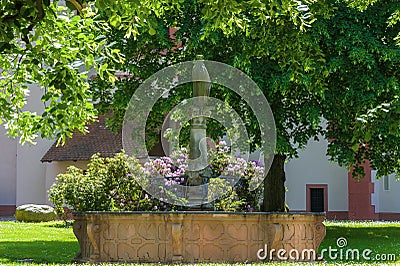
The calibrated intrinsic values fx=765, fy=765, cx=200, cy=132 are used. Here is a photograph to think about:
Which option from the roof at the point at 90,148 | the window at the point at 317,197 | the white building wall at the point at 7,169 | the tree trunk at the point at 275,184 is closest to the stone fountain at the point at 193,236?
the tree trunk at the point at 275,184

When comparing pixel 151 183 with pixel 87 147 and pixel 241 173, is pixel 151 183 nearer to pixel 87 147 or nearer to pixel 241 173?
pixel 241 173

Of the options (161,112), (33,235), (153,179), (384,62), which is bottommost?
(33,235)

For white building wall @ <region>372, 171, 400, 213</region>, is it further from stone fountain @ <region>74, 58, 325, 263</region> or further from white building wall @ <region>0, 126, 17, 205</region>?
stone fountain @ <region>74, 58, 325, 263</region>

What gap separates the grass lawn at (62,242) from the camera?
15.2 m

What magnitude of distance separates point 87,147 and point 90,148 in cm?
25

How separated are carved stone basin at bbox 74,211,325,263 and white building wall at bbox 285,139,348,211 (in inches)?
848

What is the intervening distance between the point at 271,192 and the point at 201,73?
23.8 ft

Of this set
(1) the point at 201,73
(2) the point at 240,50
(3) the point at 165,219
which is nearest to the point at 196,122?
(1) the point at 201,73

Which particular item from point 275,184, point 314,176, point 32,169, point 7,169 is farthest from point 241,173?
point 7,169

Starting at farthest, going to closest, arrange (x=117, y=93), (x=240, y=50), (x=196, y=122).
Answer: (x=117, y=93)
(x=240, y=50)
(x=196, y=122)

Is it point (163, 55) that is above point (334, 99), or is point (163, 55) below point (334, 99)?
above

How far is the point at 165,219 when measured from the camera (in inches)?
486

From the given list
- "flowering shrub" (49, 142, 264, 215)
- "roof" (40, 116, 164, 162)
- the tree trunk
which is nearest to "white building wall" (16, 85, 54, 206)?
"roof" (40, 116, 164, 162)

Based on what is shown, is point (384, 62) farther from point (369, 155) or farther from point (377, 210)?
point (377, 210)
